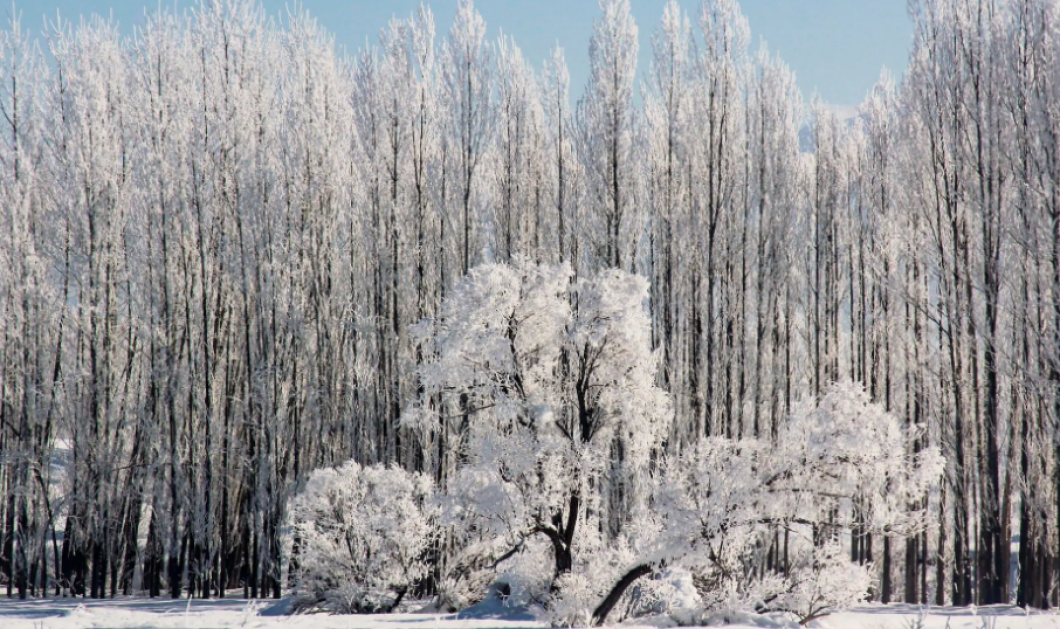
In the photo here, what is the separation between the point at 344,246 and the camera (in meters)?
21.0

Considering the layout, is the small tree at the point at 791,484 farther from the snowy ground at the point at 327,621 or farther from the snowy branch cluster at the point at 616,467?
the snowy ground at the point at 327,621

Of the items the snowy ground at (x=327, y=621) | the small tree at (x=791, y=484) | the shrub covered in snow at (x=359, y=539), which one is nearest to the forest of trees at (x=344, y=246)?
the shrub covered in snow at (x=359, y=539)

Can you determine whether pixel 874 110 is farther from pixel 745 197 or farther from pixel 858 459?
pixel 858 459

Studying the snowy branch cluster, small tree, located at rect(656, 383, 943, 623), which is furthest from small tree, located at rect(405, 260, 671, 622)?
small tree, located at rect(656, 383, 943, 623)

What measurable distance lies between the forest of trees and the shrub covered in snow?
2.83 metres

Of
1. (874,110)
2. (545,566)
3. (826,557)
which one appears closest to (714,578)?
(826,557)

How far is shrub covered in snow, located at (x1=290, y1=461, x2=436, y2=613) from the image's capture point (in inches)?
A: 488

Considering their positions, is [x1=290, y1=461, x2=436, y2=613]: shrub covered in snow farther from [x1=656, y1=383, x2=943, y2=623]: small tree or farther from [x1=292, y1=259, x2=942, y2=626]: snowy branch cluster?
[x1=656, y1=383, x2=943, y2=623]: small tree

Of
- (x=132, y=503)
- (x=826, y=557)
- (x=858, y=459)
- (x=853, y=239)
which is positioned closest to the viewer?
(x=858, y=459)

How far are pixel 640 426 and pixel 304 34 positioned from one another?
14.1 metres

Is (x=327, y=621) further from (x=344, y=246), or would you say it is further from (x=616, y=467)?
(x=344, y=246)

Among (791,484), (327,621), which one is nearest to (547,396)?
(791,484)

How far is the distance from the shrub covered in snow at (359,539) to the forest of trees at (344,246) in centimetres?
283

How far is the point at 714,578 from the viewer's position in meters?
9.86
